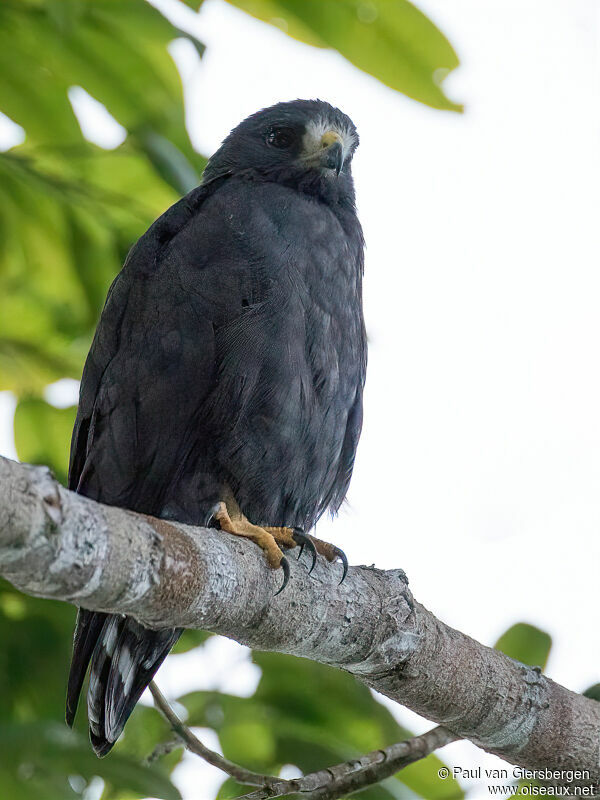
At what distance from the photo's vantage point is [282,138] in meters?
3.49

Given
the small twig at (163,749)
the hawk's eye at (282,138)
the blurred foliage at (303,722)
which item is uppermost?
the hawk's eye at (282,138)

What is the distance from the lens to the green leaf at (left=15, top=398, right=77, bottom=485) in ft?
11.2

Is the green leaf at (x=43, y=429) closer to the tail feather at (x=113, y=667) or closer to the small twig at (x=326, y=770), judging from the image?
the tail feather at (x=113, y=667)

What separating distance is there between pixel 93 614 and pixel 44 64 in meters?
1.87

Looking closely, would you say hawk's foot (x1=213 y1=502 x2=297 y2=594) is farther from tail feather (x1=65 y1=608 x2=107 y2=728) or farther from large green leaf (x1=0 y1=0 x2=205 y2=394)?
large green leaf (x1=0 y1=0 x2=205 y2=394)

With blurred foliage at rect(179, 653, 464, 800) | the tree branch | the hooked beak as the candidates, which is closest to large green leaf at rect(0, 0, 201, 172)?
the hooked beak

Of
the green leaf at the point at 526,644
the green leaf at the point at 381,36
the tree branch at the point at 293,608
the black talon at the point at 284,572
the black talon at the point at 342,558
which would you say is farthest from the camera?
the green leaf at the point at 381,36

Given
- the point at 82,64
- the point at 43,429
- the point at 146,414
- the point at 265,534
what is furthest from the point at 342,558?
the point at 82,64

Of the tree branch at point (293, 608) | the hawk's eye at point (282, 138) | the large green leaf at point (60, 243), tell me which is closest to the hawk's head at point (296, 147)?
the hawk's eye at point (282, 138)

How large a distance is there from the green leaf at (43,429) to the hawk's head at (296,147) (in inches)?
41.1

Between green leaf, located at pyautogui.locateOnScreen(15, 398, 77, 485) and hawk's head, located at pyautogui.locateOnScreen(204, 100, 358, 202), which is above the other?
hawk's head, located at pyautogui.locateOnScreen(204, 100, 358, 202)

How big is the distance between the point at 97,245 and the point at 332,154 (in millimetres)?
891

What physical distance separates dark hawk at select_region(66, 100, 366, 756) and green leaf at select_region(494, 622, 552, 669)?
0.75 metres

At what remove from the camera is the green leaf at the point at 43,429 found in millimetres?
3426
